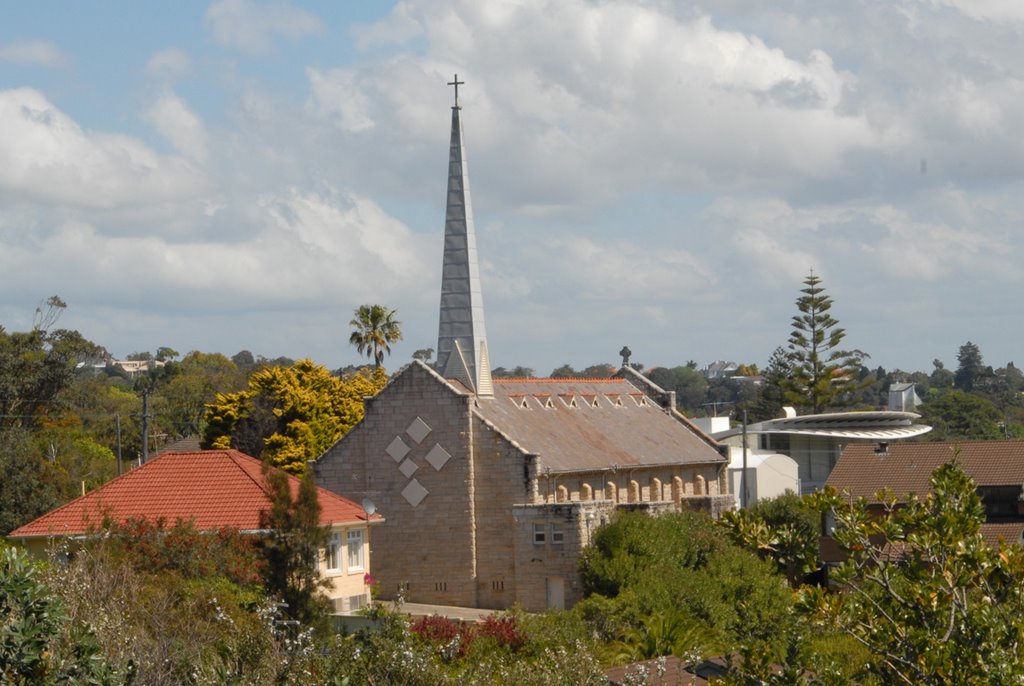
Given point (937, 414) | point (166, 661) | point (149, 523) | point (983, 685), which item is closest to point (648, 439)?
point (149, 523)

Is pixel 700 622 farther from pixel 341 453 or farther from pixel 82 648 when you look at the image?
pixel 82 648

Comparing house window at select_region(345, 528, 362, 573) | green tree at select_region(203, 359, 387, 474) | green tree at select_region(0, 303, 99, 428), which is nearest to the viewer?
house window at select_region(345, 528, 362, 573)

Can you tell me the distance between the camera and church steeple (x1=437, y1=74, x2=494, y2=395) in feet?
154

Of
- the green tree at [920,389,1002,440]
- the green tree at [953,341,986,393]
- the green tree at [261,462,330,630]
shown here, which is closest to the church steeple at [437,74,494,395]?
the green tree at [261,462,330,630]

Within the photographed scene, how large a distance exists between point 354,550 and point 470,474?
5490mm

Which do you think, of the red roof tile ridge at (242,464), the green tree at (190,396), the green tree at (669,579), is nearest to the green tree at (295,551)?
the red roof tile ridge at (242,464)

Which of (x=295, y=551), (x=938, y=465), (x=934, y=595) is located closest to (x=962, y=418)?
(x=938, y=465)

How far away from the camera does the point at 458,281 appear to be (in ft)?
157

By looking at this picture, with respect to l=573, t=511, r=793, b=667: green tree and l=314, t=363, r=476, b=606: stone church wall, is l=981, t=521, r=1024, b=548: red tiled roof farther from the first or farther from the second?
l=314, t=363, r=476, b=606: stone church wall

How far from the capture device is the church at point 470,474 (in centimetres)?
4291

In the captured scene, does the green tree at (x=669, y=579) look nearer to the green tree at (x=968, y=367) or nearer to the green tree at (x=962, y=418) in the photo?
the green tree at (x=962, y=418)

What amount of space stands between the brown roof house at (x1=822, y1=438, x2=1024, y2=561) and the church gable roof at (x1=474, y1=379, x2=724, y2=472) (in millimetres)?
5992

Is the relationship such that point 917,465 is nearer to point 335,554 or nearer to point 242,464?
point 335,554

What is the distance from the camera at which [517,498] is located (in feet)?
143
